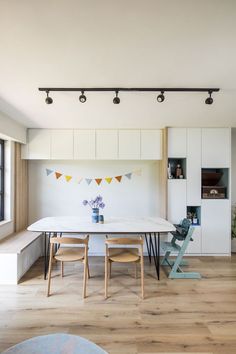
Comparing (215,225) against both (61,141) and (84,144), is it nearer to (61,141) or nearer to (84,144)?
(84,144)

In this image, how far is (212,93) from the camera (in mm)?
2461

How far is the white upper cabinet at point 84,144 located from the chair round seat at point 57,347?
2927 mm

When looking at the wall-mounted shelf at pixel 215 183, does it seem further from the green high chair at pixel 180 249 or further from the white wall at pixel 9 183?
the white wall at pixel 9 183

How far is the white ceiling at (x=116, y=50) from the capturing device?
49.9 inches

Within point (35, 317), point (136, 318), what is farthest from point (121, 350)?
point (35, 317)

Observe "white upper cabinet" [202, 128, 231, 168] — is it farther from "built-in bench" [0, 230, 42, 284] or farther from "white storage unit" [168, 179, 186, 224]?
"built-in bench" [0, 230, 42, 284]

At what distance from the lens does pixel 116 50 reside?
5.46ft

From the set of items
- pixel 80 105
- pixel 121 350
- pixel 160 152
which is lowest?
pixel 121 350

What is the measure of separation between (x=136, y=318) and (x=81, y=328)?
55cm

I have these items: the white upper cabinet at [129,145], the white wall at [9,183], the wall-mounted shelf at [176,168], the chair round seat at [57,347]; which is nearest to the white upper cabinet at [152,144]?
the white upper cabinet at [129,145]

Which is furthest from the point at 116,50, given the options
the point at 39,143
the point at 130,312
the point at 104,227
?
the point at 39,143

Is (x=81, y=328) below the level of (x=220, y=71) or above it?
below

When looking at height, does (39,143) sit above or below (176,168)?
above

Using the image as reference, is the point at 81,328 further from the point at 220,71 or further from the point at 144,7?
the point at 220,71
